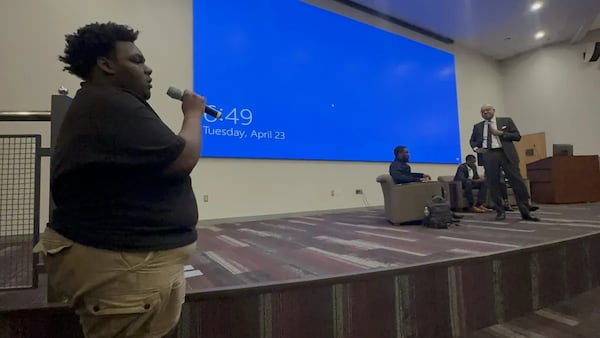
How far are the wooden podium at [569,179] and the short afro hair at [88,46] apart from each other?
614 cm

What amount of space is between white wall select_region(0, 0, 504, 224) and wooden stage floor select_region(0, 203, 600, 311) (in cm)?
101

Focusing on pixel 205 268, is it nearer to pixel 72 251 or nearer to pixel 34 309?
pixel 34 309

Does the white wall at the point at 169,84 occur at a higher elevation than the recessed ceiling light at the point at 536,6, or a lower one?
lower

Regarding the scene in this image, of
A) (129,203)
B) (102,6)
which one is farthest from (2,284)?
(102,6)

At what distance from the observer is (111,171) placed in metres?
0.61

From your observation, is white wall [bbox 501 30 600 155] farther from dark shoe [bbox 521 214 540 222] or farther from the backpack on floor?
the backpack on floor

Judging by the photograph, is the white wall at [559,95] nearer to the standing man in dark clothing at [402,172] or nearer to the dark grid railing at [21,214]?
the standing man in dark clothing at [402,172]

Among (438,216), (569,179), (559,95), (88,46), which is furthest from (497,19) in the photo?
(88,46)

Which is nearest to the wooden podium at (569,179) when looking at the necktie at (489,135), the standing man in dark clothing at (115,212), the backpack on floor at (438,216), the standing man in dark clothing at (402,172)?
the necktie at (489,135)

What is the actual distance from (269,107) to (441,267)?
331 cm

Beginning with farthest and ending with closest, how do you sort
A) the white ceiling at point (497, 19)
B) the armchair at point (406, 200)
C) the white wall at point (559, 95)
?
the white wall at point (559, 95), the white ceiling at point (497, 19), the armchair at point (406, 200)

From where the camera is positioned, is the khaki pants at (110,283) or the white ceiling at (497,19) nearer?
the khaki pants at (110,283)

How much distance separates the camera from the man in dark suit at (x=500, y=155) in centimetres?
307

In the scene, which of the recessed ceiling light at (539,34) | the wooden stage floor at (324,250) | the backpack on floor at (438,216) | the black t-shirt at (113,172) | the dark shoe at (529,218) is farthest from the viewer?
the recessed ceiling light at (539,34)
